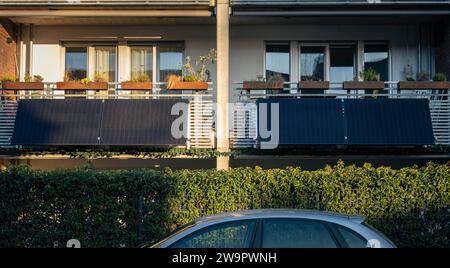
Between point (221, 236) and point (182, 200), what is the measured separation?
18.4 feet

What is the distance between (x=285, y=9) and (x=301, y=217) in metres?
11.0

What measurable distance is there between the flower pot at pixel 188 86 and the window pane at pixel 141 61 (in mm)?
2141

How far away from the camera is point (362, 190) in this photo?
12.3m

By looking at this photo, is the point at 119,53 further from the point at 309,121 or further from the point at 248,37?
the point at 309,121

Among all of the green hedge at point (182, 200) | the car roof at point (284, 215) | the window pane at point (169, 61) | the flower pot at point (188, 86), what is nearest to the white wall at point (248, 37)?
the window pane at point (169, 61)

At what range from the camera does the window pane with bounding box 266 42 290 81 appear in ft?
60.0

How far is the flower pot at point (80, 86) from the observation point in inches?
647

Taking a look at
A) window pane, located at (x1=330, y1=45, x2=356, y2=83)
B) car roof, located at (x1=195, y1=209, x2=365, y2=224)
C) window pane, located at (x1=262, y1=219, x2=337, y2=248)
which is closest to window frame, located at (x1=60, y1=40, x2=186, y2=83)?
window pane, located at (x1=330, y1=45, x2=356, y2=83)

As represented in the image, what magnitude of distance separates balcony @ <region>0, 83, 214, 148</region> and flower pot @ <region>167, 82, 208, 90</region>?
0.70 feet

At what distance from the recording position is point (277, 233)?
6605 mm

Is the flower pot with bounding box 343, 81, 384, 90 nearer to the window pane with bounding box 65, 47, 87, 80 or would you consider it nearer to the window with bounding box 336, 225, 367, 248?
the window pane with bounding box 65, 47, 87, 80

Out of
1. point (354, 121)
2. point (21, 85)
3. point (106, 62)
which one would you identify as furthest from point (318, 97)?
point (21, 85)

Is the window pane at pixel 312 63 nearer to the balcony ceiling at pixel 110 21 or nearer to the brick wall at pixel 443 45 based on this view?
the balcony ceiling at pixel 110 21
